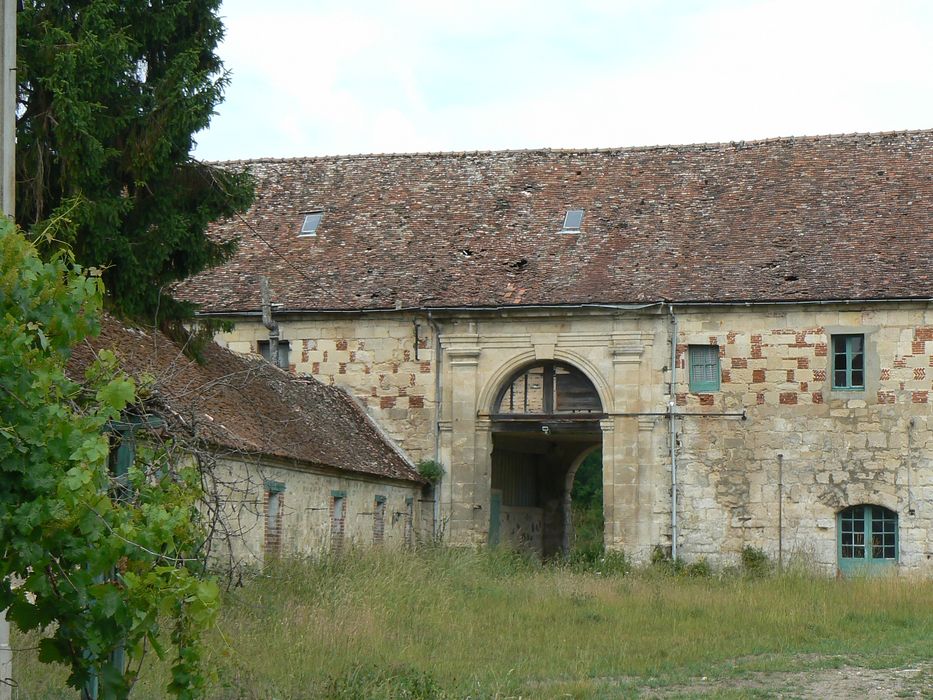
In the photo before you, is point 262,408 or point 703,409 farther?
point 703,409

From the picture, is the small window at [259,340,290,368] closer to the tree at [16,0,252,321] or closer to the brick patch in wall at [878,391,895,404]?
the tree at [16,0,252,321]

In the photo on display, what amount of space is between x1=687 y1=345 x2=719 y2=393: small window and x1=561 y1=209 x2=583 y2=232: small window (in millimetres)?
3416

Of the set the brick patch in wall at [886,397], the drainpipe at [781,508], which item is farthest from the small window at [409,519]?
the brick patch in wall at [886,397]

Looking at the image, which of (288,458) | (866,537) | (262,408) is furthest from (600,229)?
(288,458)

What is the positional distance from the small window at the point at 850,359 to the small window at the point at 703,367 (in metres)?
2.05

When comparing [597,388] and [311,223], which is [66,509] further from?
[311,223]

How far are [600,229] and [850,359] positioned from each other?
5223 mm

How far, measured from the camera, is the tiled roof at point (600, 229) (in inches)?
933

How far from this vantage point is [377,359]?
25.1 meters

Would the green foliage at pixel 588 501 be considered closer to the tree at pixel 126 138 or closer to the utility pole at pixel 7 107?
the tree at pixel 126 138

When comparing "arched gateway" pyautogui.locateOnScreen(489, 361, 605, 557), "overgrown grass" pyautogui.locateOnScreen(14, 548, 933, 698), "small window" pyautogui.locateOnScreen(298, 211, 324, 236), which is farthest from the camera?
"small window" pyautogui.locateOnScreen(298, 211, 324, 236)

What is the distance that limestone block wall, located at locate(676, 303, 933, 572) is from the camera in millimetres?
22812

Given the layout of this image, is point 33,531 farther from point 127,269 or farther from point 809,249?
point 809,249

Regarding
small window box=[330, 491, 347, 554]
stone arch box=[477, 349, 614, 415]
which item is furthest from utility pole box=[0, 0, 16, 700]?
stone arch box=[477, 349, 614, 415]
